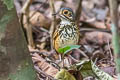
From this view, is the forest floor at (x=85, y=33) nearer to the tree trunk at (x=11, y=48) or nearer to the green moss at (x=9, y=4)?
the tree trunk at (x=11, y=48)

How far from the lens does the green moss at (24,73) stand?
2815 mm

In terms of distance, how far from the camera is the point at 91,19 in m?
8.26

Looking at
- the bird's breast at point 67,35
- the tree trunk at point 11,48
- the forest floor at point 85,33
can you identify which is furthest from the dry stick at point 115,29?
the forest floor at point 85,33

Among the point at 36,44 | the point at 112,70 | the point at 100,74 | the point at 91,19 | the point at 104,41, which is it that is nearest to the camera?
the point at 100,74

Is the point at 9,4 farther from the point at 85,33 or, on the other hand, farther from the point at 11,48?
the point at 85,33

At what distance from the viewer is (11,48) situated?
9.00ft

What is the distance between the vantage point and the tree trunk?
267 cm

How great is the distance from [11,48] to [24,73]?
0.25 metres

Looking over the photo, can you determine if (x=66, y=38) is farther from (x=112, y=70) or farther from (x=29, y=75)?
(x=29, y=75)

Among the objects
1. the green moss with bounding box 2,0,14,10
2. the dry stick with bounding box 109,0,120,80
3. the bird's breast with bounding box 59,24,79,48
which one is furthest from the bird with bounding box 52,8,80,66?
the dry stick with bounding box 109,0,120,80

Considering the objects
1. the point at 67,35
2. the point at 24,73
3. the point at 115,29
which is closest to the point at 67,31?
the point at 67,35

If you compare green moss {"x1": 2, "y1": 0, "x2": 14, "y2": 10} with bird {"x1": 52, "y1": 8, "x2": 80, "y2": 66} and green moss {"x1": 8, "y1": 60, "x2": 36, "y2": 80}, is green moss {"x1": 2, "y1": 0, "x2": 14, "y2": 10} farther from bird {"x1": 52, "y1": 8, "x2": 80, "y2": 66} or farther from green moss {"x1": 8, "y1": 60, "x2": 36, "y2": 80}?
bird {"x1": 52, "y1": 8, "x2": 80, "y2": 66}

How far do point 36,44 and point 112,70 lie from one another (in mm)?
3028

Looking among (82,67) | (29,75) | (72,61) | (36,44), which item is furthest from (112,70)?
(36,44)
